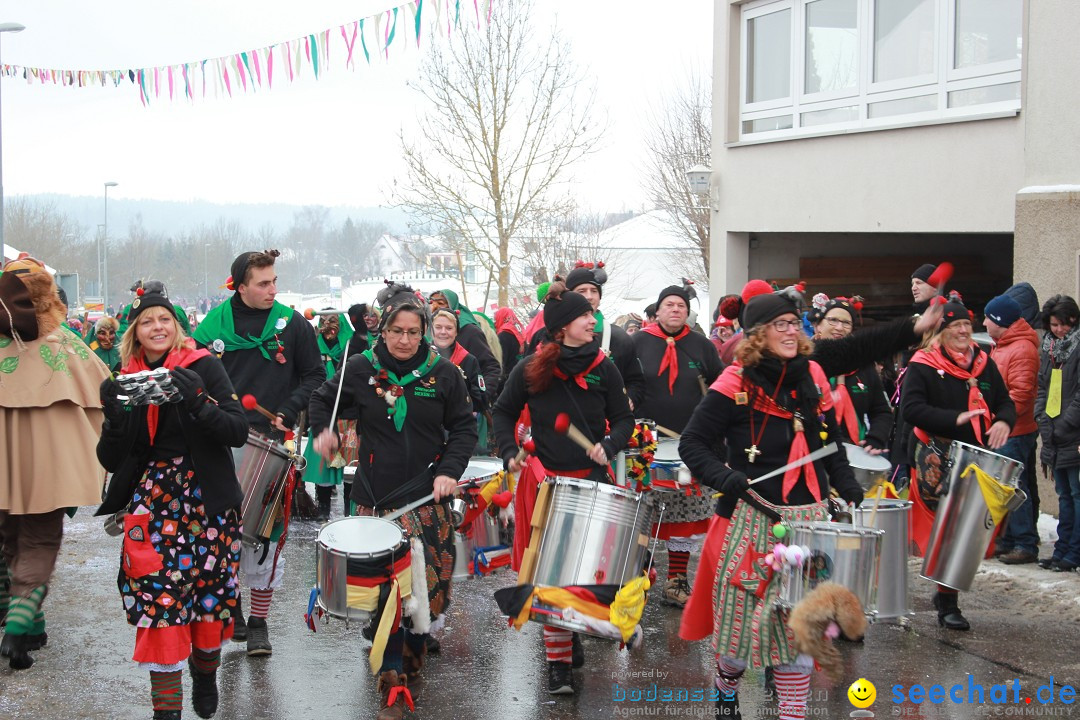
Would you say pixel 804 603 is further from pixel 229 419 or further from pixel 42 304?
pixel 42 304

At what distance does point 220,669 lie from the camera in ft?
19.2

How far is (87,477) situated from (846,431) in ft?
14.2

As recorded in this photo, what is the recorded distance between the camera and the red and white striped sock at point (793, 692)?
179 inches

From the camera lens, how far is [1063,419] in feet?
25.5

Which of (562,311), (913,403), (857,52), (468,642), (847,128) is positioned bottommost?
(468,642)

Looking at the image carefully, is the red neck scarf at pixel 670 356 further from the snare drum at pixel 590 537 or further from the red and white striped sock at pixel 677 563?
the snare drum at pixel 590 537

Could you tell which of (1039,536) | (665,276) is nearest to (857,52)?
(1039,536)

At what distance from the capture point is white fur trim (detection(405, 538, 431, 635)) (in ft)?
16.5

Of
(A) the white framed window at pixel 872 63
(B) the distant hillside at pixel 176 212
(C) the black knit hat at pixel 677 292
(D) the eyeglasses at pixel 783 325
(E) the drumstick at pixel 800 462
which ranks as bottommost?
(E) the drumstick at pixel 800 462

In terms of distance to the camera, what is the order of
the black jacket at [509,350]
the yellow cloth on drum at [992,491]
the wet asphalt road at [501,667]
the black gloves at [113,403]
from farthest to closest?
the black jacket at [509,350], the yellow cloth on drum at [992,491], the wet asphalt road at [501,667], the black gloves at [113,403]

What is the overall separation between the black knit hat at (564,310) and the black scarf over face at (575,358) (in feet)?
0.41

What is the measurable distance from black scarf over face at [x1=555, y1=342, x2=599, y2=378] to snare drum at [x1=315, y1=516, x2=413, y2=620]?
128 centimetres

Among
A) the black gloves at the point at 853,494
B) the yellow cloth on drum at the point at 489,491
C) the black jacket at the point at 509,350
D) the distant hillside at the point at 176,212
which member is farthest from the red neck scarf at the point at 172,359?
the distant hillside at the point at 176,212

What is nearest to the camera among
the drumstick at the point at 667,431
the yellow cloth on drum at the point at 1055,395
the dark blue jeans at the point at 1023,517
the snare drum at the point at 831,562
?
the snare drum at the point at 831,562
